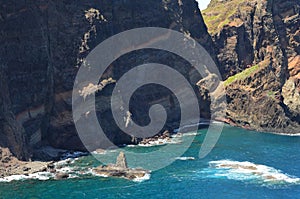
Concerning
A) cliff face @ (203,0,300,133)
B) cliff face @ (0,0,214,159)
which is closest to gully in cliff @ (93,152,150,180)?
cliff face @ (0,0,214,159)

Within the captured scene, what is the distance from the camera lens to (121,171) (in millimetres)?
104312

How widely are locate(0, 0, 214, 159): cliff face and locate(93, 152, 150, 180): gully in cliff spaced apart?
787 inches

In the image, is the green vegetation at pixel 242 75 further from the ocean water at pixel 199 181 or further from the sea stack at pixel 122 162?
the sea stack at pixel 122 162

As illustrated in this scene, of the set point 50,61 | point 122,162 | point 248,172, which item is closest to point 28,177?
point 122,162

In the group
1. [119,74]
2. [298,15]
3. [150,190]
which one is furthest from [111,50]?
[298,15]

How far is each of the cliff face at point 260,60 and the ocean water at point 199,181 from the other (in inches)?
1423

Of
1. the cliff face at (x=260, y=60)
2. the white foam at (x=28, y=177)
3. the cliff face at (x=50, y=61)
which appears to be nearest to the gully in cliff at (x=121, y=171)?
the white foam at (x=28, y=177)

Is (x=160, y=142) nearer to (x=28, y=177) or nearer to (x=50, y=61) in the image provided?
(x=50, y=61)

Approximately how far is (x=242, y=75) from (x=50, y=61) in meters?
79.2

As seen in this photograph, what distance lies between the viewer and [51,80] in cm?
12625

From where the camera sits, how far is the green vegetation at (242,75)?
17200 cm

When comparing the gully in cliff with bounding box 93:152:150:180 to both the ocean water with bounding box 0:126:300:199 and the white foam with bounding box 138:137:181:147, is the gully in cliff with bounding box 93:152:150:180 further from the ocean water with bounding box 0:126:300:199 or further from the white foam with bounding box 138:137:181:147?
the white foam with bounding box 138:137:181:147

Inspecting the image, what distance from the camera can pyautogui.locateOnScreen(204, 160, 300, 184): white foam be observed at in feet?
329

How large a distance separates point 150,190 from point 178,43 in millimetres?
84189
